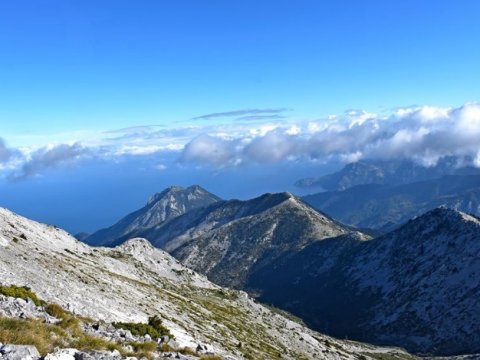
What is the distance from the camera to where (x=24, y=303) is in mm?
29234

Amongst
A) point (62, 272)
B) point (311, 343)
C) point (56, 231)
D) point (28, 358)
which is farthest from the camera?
point (56, 231)

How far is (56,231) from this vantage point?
13538 cm

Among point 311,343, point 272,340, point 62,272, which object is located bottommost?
point 311,343

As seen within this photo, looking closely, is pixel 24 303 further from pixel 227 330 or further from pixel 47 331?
pixel 227 330

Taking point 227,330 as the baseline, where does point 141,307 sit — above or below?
above

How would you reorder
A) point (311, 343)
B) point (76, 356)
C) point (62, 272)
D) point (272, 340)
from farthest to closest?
point (311, 343) < point (272, 340) < point (62, 272) < point (76, 356)

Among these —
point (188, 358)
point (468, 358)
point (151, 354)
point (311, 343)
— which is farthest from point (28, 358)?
point (468, 358)

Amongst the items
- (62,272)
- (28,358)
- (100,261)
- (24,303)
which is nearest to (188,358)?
(28,358)

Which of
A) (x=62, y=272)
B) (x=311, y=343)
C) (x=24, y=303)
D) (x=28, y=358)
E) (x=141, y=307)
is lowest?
(x=311, y=343)

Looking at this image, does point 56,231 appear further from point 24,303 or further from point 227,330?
point 24,303

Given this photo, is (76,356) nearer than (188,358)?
Yes

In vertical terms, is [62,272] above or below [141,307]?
above

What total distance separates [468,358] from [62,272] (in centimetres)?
14636

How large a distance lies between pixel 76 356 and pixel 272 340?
82682 mm
